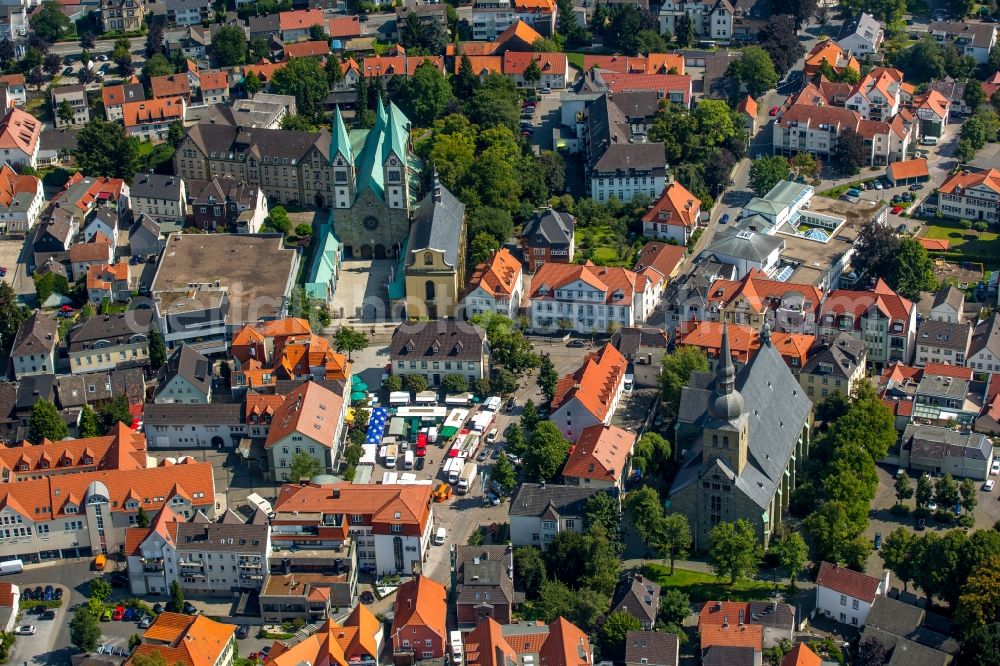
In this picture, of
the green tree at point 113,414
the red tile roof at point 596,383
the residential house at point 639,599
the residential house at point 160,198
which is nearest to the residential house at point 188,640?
the residential house at point 639,599

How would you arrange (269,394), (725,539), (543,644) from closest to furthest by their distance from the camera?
(543,644) < (725,539) < (269,394)

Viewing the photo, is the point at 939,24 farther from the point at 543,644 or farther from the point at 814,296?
the point at 543,644

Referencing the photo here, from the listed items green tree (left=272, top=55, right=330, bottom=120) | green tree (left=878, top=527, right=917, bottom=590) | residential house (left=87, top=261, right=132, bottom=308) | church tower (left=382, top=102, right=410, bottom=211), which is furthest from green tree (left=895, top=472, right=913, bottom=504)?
green tree (left=272, top=55, right=330, bottom=120)

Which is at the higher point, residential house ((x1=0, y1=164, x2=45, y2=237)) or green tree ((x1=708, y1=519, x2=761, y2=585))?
residential house ((x1=0, y1=164, x2=45, y2=237))

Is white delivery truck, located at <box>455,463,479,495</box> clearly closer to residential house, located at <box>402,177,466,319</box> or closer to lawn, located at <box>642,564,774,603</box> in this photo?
lawn, located at <box>642,564,774,603</box>

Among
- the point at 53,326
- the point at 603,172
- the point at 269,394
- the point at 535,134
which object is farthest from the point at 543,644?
the point at 535,134
